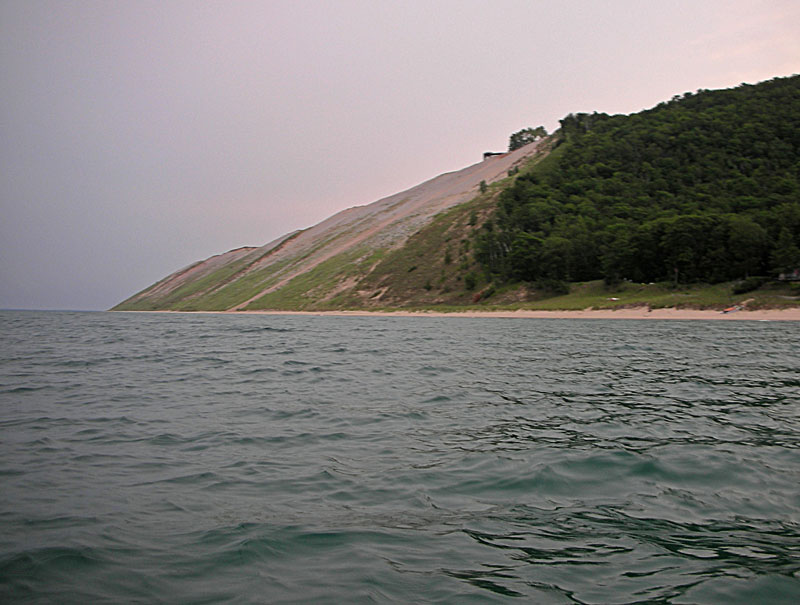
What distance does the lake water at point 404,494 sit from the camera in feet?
15.9

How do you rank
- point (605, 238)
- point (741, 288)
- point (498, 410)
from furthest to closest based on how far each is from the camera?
point (605, 238), point (741, 288), point (498, 410)

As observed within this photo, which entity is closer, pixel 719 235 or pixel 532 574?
pixel 532 574

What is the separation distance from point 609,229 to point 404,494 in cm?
9158

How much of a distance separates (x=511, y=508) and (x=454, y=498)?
Result: 2.37ft

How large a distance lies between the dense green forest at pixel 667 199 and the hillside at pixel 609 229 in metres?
0.26

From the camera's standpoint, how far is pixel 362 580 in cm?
489

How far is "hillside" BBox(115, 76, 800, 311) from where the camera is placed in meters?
72.1

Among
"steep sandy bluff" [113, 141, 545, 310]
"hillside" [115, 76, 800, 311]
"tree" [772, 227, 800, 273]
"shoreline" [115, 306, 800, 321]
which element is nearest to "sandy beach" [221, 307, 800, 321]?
"shoreline" [115, 306, 800, 321]

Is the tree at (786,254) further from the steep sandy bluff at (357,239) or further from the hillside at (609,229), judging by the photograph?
the steep sandy bluff at (357,239)

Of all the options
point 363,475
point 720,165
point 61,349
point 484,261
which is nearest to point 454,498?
point 363,475

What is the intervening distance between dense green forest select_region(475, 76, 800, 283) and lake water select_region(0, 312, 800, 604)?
63993 millimetres

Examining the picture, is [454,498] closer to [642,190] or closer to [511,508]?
[511,508]

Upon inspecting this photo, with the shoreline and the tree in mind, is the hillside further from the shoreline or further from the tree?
the shoreline

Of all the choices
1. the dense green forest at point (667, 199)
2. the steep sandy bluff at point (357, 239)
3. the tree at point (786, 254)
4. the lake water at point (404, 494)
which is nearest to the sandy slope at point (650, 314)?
the tree at point (786, 254)
